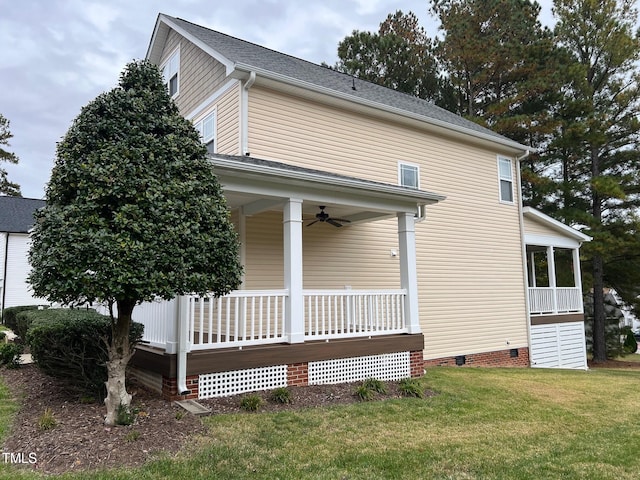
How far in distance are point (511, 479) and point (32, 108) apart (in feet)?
127

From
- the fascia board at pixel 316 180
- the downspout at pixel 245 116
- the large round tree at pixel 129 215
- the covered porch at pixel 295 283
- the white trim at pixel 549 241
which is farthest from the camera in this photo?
the white trim at pixel 549 241

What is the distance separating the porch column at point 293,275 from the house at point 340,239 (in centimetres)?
2

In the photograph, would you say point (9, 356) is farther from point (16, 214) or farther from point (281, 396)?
point (16, 214)

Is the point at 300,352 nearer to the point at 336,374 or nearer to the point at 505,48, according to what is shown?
the point at 336,374

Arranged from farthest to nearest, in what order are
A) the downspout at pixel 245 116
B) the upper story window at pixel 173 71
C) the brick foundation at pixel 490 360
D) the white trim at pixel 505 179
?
the white trim at pixel 505 179
the upper story window at pixel 173 71
the brick foundation at pixel 490 360
the downspout at pixel 245 116

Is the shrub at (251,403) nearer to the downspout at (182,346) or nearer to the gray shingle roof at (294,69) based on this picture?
the downspout at (182,346)

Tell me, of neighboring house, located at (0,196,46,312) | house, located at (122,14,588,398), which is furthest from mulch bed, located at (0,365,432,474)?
neighboring house, located at (0,196,46,312)

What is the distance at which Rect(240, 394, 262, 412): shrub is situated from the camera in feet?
19.0

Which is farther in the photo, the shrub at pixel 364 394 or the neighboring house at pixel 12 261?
the neighboring house at pixel 12 261

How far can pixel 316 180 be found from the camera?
7.19 metres

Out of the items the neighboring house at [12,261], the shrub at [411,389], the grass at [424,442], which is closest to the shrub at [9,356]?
the grass at [424,442]

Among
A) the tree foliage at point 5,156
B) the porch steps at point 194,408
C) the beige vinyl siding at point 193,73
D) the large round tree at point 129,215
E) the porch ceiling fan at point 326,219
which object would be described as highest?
the tree foliage at point 5,156

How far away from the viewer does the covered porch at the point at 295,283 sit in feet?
20.7

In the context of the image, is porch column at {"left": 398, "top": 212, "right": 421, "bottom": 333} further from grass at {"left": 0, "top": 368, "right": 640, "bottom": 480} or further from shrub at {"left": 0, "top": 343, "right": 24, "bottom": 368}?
shrub at {"left": 0, "top": 343, "right": 24, "bottom": 368}
